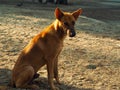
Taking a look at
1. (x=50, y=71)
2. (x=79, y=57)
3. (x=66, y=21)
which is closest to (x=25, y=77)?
(x=50, y=71)

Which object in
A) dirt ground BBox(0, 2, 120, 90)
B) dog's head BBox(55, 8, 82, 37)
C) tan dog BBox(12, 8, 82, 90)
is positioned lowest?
dirt ground BBox(0, 2, 120, 90)

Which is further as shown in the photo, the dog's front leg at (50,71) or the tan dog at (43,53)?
the dog's front leg at (50,71)

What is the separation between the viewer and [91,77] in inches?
291

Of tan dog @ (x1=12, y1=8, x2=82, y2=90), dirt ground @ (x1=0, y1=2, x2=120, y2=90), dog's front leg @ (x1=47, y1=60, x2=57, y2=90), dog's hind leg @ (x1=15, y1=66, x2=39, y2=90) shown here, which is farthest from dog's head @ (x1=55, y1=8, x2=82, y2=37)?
dirt ground @ (x1=0, y1=2, x2=120, y2=90)

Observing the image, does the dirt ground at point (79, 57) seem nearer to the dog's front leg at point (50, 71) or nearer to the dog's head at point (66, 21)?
the dog's front leg at point (50, 71)

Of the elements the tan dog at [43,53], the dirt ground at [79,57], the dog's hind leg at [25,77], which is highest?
the tan dog at [43,53]

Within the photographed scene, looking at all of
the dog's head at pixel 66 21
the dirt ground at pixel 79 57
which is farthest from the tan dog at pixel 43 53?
the dirt ground at pixel 79 57

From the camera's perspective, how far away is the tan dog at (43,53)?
6145 millimetres

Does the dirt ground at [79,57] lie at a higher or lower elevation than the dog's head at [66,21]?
lower

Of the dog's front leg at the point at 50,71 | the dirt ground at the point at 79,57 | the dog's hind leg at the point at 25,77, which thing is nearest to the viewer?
the dog's hind leg at the point at 25,77

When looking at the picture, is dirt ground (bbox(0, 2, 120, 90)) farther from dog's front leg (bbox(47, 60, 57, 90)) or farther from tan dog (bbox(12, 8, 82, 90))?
tan dog (bbox(12, 8, 82, 90))

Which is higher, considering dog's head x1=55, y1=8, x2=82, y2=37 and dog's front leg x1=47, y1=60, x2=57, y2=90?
dog's head x1=55, y1=8, x2=82, y2=37

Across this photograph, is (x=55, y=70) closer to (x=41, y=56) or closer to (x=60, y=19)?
(x=41, y=56)

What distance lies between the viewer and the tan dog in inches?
242
